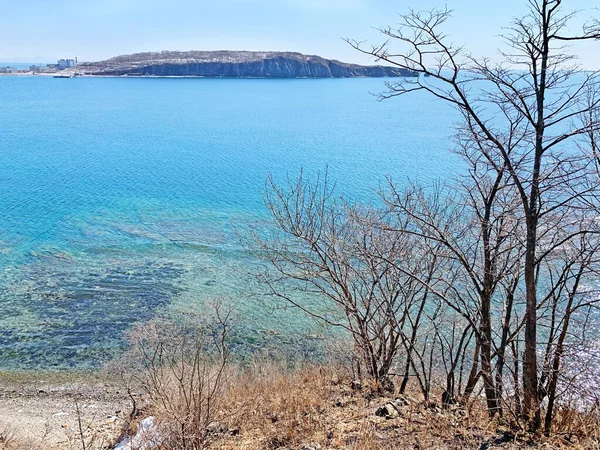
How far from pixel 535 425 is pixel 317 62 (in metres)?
162

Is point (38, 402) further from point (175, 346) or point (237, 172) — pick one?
point (237, 172)

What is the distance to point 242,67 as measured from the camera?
154 m

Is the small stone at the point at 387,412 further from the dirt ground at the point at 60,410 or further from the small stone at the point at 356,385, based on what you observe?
the dirt ground at the point at 60,410

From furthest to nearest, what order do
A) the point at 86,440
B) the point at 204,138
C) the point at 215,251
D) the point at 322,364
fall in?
the point at 204,138, the point at 215,251, the point at 322,364, the point at 86,440

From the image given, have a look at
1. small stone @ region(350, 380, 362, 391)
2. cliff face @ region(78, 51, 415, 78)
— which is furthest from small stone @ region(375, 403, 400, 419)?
cliff face @ region(78, 51, 415, 78)

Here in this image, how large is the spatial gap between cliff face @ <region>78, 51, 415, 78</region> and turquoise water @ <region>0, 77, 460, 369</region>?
90.3 m

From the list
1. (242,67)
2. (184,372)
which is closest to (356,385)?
(184,372)

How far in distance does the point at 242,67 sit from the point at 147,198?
13131 cm

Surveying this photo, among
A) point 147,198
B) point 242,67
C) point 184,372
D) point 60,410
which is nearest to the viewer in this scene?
point 184,372

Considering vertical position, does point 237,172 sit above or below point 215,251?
above

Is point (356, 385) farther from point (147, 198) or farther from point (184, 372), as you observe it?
point (147, 198)

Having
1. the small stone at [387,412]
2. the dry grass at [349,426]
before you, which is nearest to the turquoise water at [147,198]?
the dry grass at [349,426]

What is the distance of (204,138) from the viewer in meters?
49.7

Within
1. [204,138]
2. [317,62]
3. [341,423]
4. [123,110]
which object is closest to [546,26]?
[341,423]
